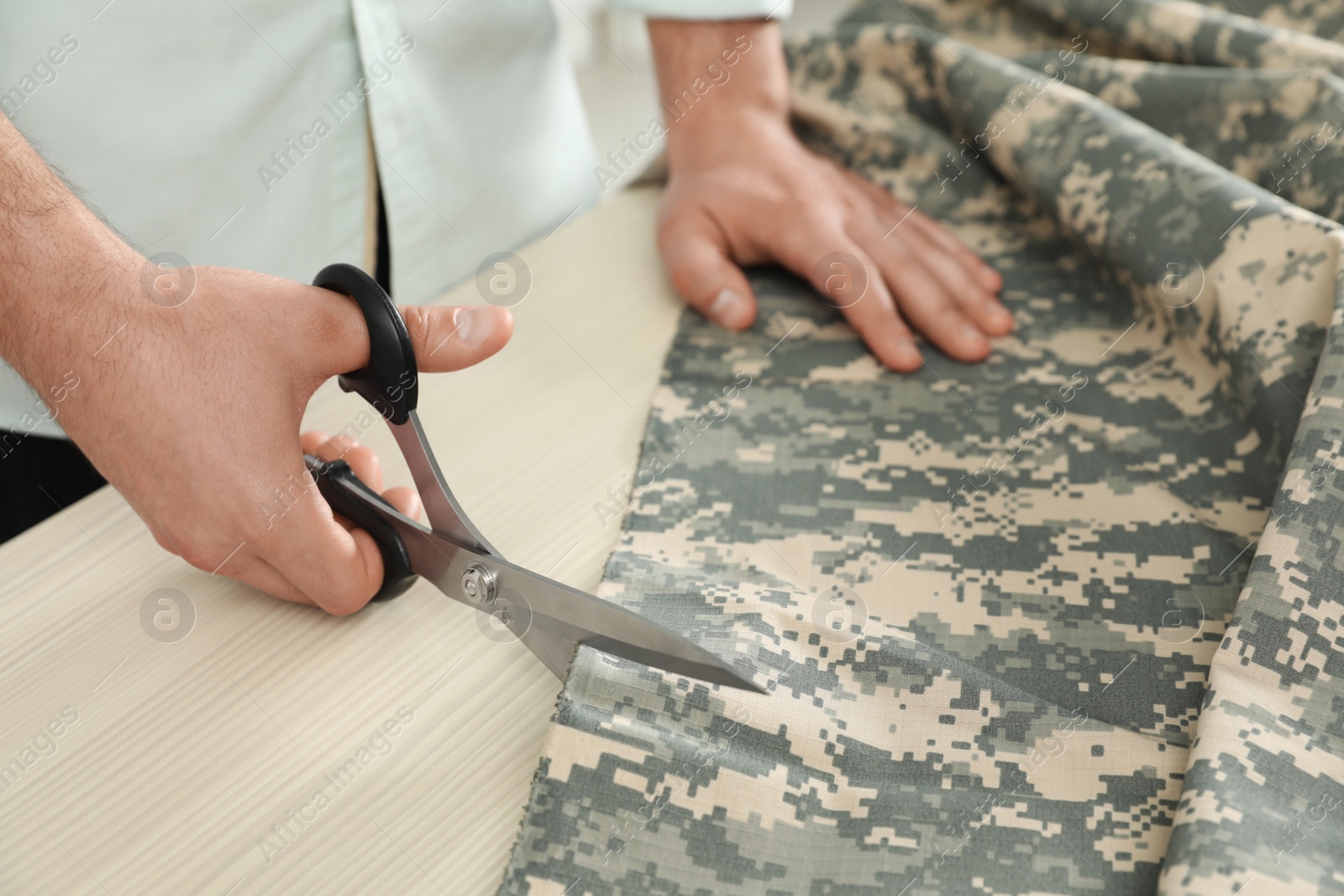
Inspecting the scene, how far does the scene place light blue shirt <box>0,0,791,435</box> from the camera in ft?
2.19

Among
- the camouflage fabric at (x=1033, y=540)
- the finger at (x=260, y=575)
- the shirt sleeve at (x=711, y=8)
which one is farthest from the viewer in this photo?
the shirt sleeve at (x=711, y=8)

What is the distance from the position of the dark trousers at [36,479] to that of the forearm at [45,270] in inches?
9.7

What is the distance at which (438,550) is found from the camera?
53 cm

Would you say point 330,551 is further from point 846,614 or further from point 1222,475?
point 1222,475

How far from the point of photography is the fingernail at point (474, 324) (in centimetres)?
52

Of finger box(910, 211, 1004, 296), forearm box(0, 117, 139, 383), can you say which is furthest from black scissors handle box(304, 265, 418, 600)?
finger box(910, 211, 1004, 296)

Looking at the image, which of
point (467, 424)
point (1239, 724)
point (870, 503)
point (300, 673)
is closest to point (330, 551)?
point (300, 673)

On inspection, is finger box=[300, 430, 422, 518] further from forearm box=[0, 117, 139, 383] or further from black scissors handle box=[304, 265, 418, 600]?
forearm box=[0, 117, 139, 383]

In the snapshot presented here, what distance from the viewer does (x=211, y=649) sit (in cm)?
54

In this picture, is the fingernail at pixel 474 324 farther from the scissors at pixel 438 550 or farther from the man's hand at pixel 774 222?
the man's hand at pixel 774 222

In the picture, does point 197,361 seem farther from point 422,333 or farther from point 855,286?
point 855,286

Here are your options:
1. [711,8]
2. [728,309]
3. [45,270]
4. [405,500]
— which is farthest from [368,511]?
[711,8]

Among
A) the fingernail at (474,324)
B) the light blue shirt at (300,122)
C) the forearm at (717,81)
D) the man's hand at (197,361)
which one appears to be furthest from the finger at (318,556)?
the forearm at (717,81)

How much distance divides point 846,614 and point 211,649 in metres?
0.34
